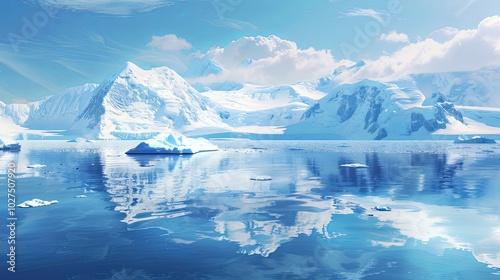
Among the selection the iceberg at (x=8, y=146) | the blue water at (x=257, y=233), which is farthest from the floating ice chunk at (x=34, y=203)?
the iceberg at (x=8, y=146)

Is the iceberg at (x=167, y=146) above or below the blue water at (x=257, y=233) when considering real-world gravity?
above

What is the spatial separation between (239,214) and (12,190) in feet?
71.3

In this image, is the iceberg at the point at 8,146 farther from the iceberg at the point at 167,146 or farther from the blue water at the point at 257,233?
the blue water at the point at 257,233

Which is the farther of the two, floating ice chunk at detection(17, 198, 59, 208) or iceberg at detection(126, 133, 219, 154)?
iceberg at detection(126, 133, 219, 154)

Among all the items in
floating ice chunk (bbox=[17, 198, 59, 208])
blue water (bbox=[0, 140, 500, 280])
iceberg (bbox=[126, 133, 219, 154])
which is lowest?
blue water (bbox=[0, 140, 500, 280])

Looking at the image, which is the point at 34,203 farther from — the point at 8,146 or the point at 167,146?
the point at 8,146

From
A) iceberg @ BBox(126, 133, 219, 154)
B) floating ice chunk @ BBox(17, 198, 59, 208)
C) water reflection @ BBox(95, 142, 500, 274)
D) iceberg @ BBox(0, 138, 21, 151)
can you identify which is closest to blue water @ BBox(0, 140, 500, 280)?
water reflection @ BBox(95, 142, 500, 274)

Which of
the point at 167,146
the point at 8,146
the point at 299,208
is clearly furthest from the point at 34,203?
the point at 8,146

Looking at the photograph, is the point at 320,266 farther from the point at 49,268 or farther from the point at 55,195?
the point at 55,195

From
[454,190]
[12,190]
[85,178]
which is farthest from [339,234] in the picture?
[85,178]

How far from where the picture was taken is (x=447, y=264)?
17.6m

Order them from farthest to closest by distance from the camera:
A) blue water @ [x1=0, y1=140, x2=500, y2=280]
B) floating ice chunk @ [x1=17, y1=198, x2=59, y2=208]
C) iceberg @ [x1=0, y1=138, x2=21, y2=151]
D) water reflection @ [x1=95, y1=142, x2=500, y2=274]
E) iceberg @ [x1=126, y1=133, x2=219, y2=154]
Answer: iceberg @ [x1=0, y1=138, x2=21, y2=151] → iceberg @ [x1=126, y1=133, x2=219, y2=154] → floating ice chunk @ [x1=17, y1=198, x2=59, y2=208] → water reflection @ [x1=95, y1=142, x2=500, y2=274] → blue water @ [x1=0, y1=140, x2=500, y2=280]

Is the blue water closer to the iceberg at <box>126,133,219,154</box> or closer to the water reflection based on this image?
the water reflection

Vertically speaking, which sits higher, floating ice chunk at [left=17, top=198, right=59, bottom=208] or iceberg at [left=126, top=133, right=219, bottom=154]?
iceberg at [left=126, top=133, right=219, bottom=154]
